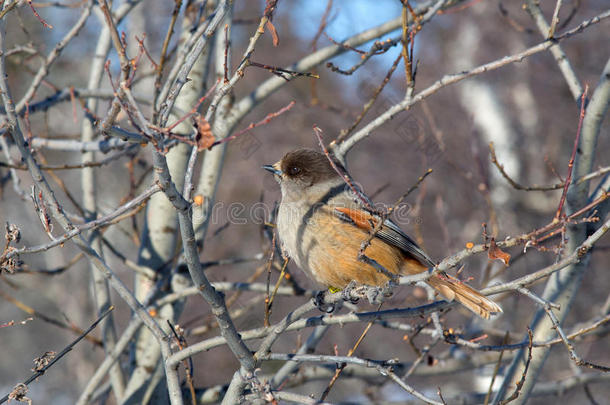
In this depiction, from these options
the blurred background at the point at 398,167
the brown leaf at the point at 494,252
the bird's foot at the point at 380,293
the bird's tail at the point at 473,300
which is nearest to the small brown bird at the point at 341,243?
the bird's tail at the point at 473,300

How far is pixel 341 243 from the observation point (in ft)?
13.5

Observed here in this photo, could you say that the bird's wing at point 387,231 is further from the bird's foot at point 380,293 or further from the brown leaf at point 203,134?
the brown leaf at point 203,134

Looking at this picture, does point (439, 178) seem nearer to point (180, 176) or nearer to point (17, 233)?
point (180, 176)

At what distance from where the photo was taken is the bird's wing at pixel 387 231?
167 inches

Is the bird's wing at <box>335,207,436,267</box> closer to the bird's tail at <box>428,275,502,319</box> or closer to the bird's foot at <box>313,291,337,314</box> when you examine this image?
the bird's tail at <box>428,275,502,319</box>

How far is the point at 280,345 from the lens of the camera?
1314 cm

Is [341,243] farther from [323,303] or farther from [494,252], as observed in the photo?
[494,252]

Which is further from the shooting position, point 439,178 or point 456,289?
point 439,178

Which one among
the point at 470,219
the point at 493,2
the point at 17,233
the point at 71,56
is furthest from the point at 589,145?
the point at 71,56

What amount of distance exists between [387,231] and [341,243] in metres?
0.47

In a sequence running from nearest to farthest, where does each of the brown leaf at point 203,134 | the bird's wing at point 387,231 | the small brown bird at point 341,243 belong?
the brown leaf at point 203,134 < the small brown bird at point 341,243 < the bird's wing at point 387,231

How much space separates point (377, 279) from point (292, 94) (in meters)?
12.0

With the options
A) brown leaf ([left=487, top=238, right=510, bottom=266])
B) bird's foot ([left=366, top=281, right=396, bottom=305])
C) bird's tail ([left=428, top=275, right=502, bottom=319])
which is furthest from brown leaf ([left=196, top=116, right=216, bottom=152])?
bird's tail ([left=428, top=275, right=502, bottom=319])

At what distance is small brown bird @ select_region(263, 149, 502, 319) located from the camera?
4.10 metres
